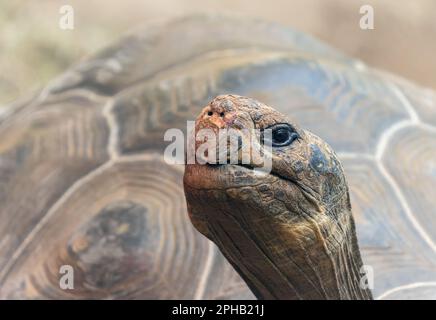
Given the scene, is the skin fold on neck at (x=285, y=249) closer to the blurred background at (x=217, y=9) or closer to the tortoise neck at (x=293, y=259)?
the tortoise neck at (x=293, y=259)

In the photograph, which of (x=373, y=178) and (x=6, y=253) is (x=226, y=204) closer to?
(x=373, y=178)

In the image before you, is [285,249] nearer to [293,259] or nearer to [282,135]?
[293,259]

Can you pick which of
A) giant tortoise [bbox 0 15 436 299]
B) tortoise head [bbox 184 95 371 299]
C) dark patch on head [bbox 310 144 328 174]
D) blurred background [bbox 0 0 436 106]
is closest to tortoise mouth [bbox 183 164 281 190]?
tortoise head [bbox 184 95 371 299]

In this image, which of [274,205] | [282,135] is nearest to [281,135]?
[282,135]

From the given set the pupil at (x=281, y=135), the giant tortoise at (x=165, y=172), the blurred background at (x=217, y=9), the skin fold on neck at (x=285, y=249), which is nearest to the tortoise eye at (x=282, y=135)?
the pupil at (x=281, y=135)

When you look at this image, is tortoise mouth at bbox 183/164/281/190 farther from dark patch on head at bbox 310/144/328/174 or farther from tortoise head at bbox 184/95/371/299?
dark patch on head at bbox 310/144/328/174

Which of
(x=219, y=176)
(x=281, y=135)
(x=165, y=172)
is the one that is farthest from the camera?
(x=165, y=172)
